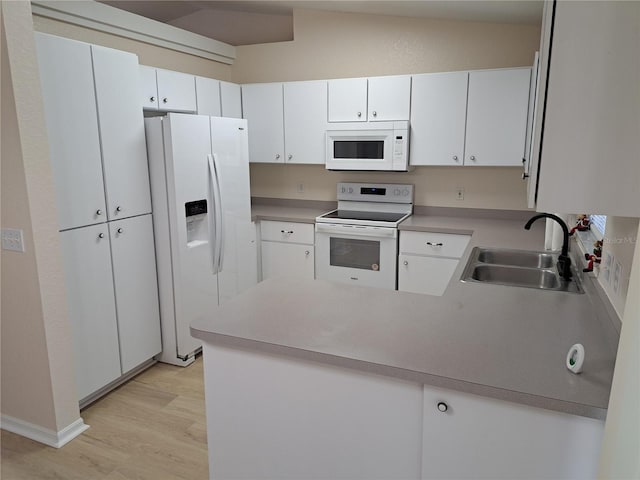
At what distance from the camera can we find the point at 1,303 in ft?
7.55

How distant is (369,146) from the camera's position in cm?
364

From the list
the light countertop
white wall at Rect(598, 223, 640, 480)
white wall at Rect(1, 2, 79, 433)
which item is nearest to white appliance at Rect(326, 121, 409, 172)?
the light countertop

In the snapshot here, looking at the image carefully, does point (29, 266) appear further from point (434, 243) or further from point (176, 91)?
point (434, 243)

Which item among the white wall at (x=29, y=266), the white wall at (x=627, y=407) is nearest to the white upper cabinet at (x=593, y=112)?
the white wall at (x=627, y=407)

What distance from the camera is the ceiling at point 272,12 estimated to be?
2.98 metres

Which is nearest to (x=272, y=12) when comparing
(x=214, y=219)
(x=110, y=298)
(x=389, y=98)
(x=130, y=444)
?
(x=389, y=98)

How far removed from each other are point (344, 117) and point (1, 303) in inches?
106

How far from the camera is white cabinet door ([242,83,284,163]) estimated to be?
3.97 metres

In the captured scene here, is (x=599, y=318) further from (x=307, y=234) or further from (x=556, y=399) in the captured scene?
(x=307, y=234)

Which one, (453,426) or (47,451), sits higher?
(453,426)

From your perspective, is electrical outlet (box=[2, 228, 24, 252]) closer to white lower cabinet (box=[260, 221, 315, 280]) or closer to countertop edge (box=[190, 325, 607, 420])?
countertop edge (box=[190, 325, 607, 420])

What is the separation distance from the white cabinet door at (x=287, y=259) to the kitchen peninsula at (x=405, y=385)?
80.9 inches

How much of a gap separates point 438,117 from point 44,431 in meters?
3.24

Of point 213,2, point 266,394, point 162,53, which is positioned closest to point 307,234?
point 162,53
